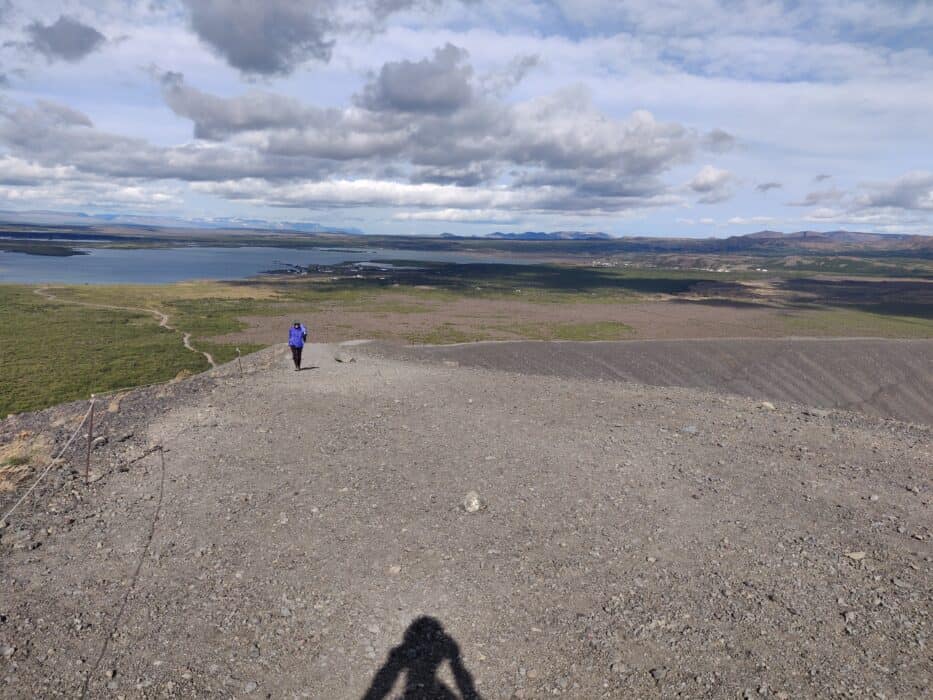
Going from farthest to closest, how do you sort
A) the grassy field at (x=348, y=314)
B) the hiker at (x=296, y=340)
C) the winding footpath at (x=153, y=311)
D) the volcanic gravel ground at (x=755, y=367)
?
the winding footpath at (x=153, y=311) → the grassy field at (x=348, y=314) → the volcanic gravel ground at (x=755, y=367) → the hiker at (x=296, y=340)

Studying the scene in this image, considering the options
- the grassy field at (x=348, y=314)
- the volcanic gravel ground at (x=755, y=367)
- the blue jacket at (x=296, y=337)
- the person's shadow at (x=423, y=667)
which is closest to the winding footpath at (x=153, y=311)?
the grassy field at (x=348, y=314)

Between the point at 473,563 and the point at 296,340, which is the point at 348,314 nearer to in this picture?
the point at 296,340

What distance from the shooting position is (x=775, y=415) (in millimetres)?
20984

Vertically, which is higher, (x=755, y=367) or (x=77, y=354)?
(x=755, y=367)

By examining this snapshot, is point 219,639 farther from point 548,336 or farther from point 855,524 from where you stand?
point 548,336

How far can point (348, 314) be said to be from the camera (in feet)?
266

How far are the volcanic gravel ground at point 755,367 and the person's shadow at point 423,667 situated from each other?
3114cm

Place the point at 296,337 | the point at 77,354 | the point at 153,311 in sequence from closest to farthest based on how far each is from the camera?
1. the point at 296,337
2. the point at 77,354
3. the point at 153,311

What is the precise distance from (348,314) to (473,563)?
2843 inches

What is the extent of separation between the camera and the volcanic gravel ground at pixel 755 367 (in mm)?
44500

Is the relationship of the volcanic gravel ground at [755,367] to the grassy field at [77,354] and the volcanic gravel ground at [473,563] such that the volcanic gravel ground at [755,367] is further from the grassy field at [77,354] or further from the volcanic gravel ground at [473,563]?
the volcanic gravel ground at [473,563]

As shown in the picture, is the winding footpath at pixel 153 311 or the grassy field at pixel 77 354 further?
the winding footpath at pixel 153 311

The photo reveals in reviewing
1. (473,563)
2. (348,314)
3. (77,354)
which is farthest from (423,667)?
(348,314)

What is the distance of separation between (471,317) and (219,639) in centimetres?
7292
